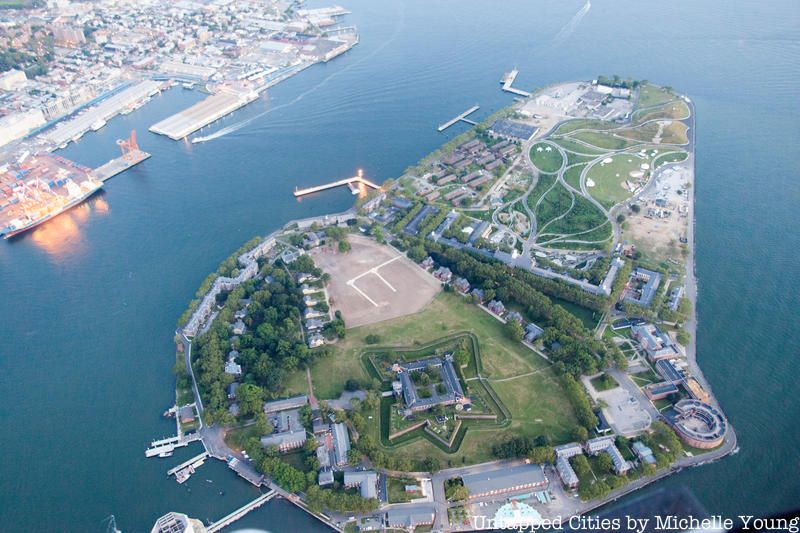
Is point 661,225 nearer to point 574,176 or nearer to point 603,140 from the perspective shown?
point 574,176

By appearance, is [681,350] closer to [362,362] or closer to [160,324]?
[362,362]

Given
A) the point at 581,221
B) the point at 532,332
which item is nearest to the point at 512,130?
the point at 581,221

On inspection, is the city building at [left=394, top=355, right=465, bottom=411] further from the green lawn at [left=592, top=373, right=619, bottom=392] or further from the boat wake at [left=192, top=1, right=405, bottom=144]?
the boat wake at [left=192, top=1, right=405, bottom=144]

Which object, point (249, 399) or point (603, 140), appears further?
point (603, 140)

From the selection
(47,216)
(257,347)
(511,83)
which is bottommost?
(47,216)

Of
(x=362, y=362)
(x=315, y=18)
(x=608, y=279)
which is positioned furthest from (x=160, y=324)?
(x=315, y=18)

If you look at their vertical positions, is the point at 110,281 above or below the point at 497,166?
below

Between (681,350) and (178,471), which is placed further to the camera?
(681,350)
